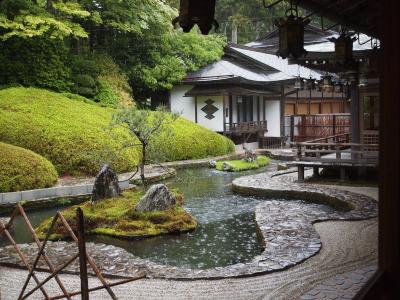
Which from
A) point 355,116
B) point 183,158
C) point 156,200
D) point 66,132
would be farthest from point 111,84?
point 156,200

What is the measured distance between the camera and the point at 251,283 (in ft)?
22.6

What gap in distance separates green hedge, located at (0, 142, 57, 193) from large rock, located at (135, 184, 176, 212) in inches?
183

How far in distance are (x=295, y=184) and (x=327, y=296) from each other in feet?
31.2

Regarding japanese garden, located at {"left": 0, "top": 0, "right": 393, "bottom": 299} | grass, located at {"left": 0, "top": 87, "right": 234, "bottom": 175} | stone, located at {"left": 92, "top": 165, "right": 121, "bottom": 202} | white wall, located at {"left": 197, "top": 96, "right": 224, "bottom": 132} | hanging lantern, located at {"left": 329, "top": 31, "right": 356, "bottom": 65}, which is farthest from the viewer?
white wall, located at {"left": 197, "top": 96, "right": 224, "bottom": 132}

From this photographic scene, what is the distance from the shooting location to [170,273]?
7.38m

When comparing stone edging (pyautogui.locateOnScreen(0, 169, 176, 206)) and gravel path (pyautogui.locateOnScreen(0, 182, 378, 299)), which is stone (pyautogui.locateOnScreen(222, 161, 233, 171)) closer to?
stone edging (pyautogui.locateOnScreen(0, 169, 176, 206))

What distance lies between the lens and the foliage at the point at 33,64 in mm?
21375

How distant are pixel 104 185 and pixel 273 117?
20912 mm

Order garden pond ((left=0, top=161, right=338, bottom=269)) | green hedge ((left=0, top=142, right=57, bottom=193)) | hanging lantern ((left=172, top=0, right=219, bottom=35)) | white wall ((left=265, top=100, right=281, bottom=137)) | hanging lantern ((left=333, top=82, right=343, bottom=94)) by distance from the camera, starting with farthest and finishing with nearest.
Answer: white wall ((left=265, top=100, right=281, bottom=137)) → hanging lantern ((left=333, top=82, right=343, bottom=94)) → green hedge ((left=0, top=142, right=57, bottom=193)) → garden pond ((left=0, top=161, right=338, bottom=269)) → hanging lantern ((left=172, top=0, right=219, bottom=35))

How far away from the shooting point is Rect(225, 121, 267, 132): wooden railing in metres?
27.0

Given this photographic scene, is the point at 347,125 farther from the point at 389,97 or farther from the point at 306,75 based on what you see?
the point at 389,97

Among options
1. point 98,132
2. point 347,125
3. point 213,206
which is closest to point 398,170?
point 213,206

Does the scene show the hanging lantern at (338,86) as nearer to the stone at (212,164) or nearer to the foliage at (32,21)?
the stone at (212,164)

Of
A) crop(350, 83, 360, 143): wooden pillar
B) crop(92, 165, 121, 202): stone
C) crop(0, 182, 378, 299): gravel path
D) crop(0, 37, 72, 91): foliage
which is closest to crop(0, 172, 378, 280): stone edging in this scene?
crop(0, 182, 378, 299): gravel path
